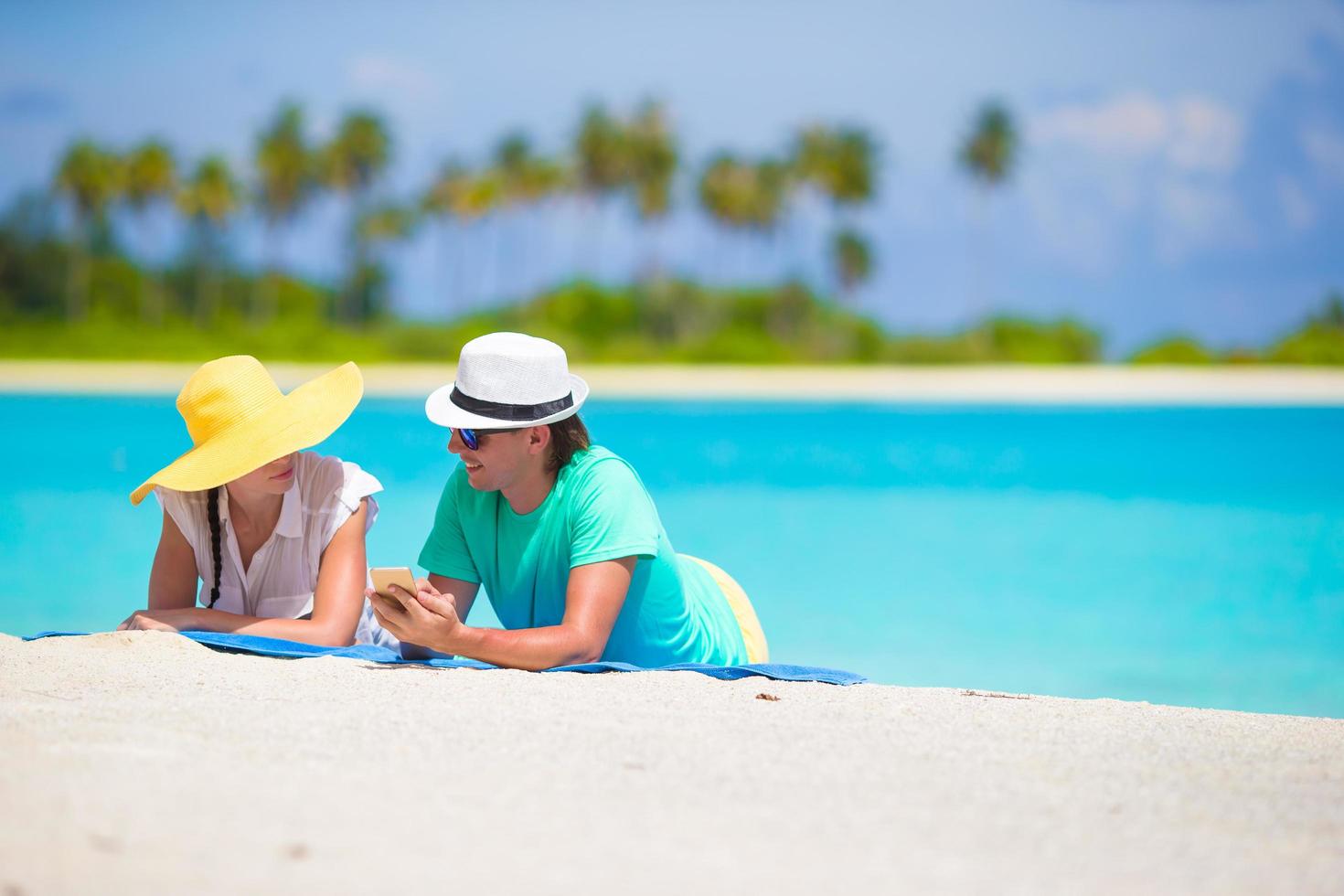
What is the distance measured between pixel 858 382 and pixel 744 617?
31.7 metres

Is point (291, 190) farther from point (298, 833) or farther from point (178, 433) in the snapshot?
point (298, 833)

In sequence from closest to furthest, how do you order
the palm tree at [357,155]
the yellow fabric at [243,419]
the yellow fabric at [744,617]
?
the yellow fabric at [243,419] → the yellow fabric at [744,617] → the palm tree at [357,155]

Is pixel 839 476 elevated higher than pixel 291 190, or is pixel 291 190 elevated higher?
pixel 291 190

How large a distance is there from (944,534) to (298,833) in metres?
10.7

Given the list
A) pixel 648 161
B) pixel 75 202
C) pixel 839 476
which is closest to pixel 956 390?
pixel 839 476

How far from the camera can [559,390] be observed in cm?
337

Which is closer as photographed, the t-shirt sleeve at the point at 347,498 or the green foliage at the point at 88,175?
the t-shirt sleeve at the point at 347,498

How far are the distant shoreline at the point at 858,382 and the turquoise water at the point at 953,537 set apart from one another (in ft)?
21.3

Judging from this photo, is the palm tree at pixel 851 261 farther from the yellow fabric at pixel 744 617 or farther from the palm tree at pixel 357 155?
the yellow fabric at pixel 744 617

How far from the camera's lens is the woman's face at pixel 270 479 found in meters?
3.60

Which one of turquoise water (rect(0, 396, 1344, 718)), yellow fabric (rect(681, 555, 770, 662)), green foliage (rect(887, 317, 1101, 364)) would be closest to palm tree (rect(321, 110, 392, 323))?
green foliage (rect(887, 317, 1101, 364))

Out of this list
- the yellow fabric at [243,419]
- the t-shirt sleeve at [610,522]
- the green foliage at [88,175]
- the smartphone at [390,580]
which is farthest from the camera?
the green foliage at [88,175]

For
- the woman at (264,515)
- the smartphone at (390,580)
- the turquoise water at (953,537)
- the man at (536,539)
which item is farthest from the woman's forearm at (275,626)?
the turquoise water at (953,537)

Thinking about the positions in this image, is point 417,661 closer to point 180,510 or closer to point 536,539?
point 536,539
